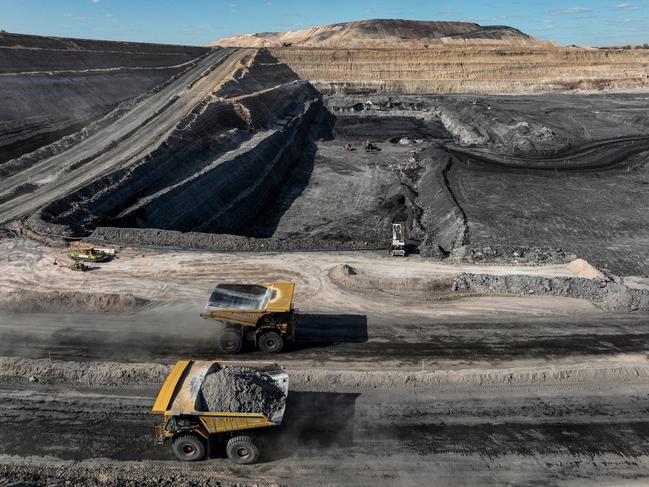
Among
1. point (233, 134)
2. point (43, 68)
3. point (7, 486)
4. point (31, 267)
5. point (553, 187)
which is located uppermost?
point (43, 68)

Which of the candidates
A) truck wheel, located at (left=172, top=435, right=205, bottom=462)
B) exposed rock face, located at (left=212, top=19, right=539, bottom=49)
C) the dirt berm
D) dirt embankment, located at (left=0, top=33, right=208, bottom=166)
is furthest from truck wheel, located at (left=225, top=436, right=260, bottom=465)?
exposed rock face, located at (left=212, top=19, right=539, bottom=49)

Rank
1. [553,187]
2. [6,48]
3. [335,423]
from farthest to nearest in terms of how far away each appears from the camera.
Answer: [6,48] < [553,187] < [335,423]

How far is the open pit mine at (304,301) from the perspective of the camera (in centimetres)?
988

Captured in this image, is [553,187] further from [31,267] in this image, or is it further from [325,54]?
[325,54]

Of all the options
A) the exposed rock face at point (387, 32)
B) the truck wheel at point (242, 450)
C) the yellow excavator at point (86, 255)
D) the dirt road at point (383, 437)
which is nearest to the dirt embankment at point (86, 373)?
the dirt road at point (383, 437)

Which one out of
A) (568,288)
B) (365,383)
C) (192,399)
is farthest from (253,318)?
(568,288)

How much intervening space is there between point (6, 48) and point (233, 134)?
1016 inches

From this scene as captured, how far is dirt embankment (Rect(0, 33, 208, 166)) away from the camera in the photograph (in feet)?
114

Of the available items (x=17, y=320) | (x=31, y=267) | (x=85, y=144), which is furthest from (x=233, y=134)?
(x=17, y=320)

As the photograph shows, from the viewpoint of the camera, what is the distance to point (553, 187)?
31.5 m

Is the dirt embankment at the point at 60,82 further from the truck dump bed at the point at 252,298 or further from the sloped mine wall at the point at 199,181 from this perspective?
the truck dump bed at the point at 252,298

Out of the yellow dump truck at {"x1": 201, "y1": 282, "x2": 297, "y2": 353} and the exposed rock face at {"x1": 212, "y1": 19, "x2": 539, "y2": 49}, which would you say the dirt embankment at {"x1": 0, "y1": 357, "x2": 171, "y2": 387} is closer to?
the yellow dump truck at {"x1": 201, "y1": 282, "x2": 297, "y2": 353}

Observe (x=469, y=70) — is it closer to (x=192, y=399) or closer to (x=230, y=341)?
(x=230, y=341)

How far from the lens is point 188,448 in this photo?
31.7ft
